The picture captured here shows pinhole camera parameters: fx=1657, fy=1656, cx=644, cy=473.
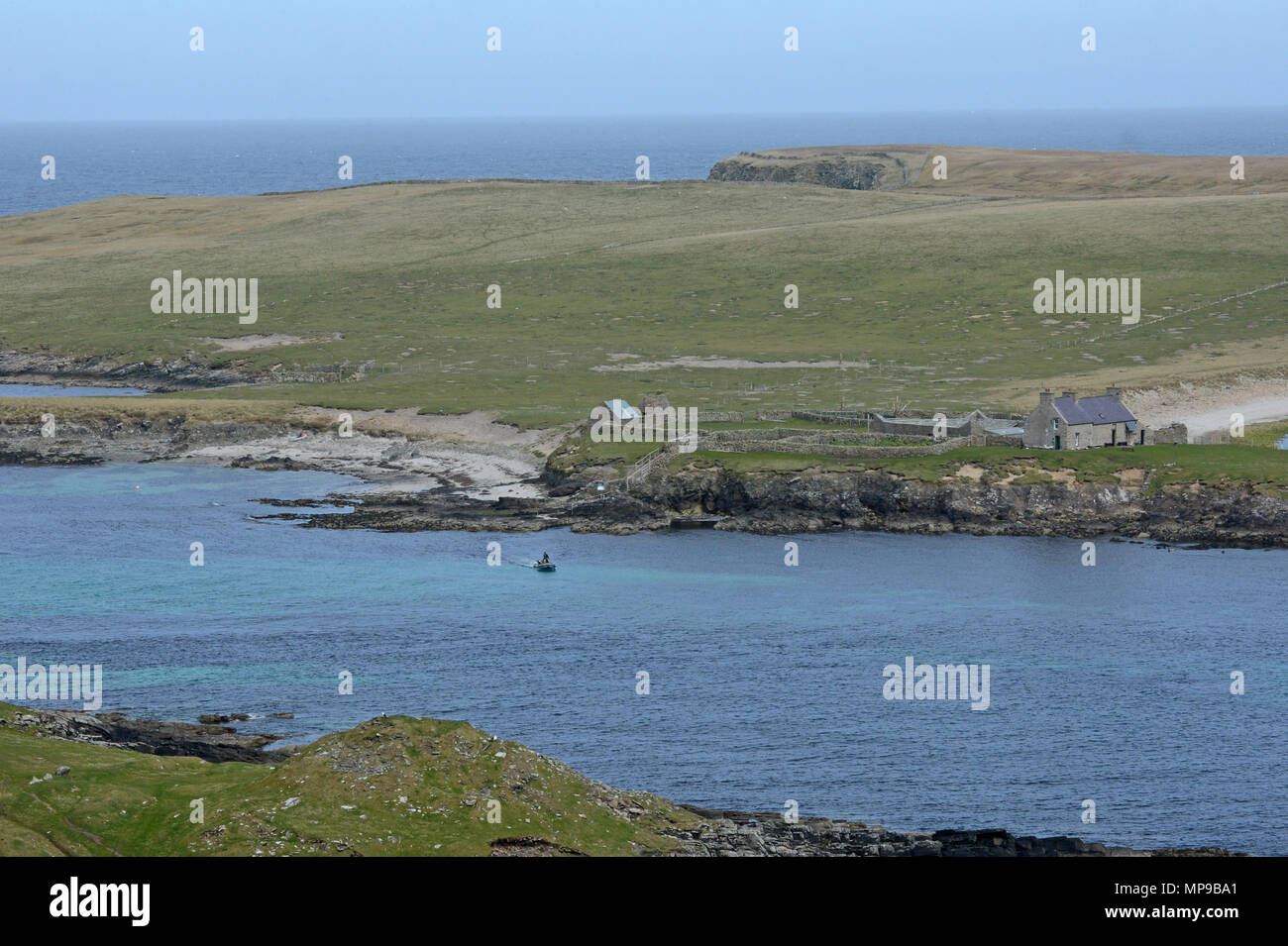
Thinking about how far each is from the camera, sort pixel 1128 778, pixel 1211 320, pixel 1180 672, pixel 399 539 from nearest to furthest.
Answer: pixel 1128 778 → pixel 1180 672 → pixel 399 539 → pixel 1211 320

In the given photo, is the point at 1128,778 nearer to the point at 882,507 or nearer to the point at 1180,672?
the point at 1180,672

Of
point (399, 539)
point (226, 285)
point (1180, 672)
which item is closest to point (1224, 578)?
point (1180, 672)

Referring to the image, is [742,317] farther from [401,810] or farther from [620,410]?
[401,810]

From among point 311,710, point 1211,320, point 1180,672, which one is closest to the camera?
point 311,710

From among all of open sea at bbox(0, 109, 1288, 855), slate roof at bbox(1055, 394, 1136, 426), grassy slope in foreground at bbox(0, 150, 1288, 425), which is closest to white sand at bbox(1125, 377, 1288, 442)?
grassy slope in foreground at bbox(0, 150, 1288, 425)

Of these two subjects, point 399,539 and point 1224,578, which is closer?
point 1224,578

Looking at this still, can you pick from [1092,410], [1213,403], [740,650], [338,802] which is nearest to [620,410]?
[1092,410]
